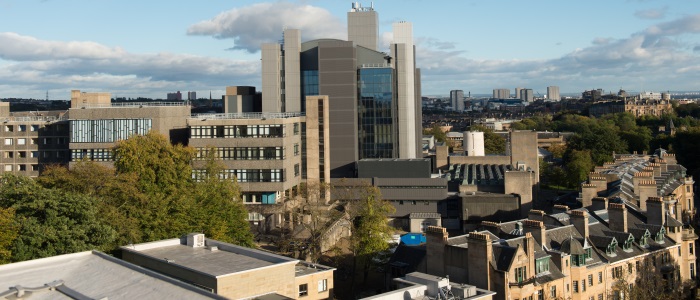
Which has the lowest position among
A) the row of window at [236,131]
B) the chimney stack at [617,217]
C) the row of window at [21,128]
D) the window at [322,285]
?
the window at [322,285]

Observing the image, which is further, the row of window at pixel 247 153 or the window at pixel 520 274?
the row of window at pixel 247 153

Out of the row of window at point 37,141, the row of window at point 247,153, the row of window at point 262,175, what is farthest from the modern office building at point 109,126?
the row of window at point 37,141

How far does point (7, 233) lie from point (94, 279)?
12.9 meters

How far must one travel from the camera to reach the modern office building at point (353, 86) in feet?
349

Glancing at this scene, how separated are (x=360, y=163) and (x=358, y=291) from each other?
37.8m

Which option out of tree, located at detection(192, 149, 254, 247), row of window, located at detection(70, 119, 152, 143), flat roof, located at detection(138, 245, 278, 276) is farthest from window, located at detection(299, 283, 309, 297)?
row of window, located at detection(70, 119, 152, 143)

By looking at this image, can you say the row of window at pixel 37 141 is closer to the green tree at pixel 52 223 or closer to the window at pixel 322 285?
the green tree at pixel 52 223

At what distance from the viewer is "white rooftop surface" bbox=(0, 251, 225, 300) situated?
118 feet

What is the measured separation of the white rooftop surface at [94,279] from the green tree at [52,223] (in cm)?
618

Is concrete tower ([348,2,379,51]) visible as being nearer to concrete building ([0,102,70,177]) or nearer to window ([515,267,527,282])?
concrete building ([0,102,70,177])

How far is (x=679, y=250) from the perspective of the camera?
66250 mm

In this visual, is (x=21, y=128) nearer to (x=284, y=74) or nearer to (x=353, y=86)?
(x=284, y=74)

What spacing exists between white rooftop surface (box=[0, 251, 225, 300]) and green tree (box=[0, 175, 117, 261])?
6183 millimetres

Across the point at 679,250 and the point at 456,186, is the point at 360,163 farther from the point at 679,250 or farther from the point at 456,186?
the point at 679,250
